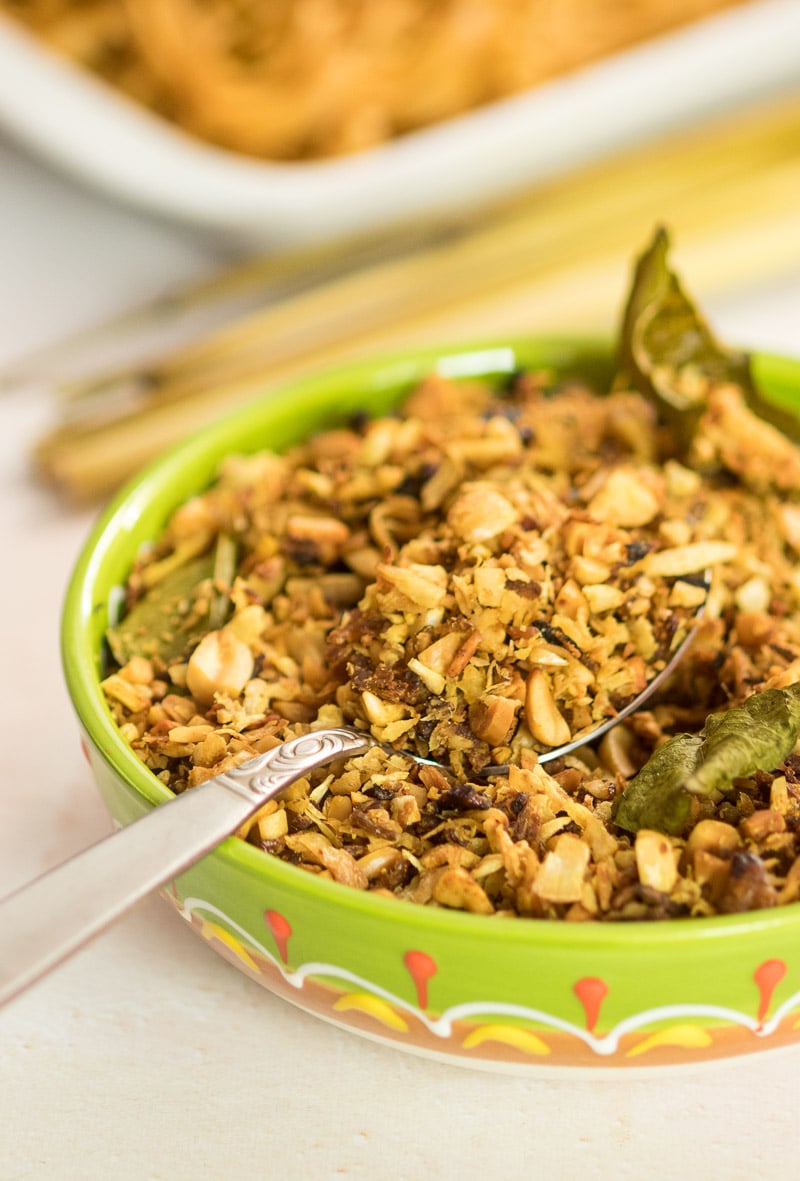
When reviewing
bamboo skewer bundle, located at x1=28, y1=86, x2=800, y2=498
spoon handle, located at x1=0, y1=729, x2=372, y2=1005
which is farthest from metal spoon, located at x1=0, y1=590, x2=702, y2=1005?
bamboo skewer bundle, located at x1=28, y1=86, x2=800, y2=498

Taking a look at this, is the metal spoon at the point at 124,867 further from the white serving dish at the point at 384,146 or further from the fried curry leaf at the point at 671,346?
the white serving dish at the point at 384,146

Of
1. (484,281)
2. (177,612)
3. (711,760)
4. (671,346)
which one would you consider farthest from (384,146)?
(711,760)

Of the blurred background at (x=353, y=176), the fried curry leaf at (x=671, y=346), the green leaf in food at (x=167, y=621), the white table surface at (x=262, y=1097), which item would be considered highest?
the blurred background at (x=353, y=176)

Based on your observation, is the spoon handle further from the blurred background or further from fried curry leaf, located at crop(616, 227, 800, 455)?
the blurred background

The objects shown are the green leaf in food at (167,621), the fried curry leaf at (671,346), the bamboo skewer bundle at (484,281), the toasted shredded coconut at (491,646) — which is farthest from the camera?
the bamboo skewer bundle at (484,281)

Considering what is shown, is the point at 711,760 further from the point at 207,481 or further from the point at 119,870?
the point at 207,481

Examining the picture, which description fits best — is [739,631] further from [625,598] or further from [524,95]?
[524,95]

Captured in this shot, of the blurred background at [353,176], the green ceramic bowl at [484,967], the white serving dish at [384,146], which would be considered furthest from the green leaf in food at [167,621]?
the white serving dish at [384,146]
